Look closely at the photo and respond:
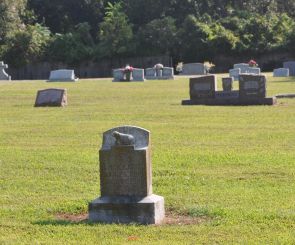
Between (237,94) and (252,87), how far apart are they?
0.61 meters

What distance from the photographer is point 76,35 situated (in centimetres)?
7012

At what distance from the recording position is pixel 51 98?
1126 inches

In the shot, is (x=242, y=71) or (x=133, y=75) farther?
(x=133, y=75)

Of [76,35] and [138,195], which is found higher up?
[76,35]

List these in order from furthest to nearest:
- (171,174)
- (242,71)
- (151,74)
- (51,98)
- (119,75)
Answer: (151,74) < (119,75) < (242,71) < (51,98) < (171,174)

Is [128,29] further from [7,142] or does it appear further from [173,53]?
[7,142]

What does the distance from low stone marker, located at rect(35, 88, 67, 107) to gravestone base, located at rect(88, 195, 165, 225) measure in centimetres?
1871

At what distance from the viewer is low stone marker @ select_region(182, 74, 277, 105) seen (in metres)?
29.2

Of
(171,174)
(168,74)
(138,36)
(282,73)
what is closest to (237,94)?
(171,174)

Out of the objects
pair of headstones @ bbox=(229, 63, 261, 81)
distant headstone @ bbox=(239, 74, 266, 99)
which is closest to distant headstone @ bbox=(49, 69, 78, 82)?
pair of headstones @ bbox=(229, 63, 261, 81)

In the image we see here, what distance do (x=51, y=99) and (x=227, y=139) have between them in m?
11.6

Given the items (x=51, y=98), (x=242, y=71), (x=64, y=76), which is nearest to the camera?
(x=51, y=98)

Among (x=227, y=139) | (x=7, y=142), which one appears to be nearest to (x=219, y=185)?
(x=227, y=139)

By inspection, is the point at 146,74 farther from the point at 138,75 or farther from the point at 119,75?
the point at 119,75
